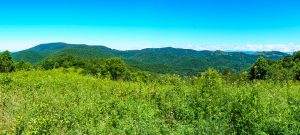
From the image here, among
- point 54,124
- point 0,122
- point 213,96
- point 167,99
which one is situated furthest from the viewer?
point 167,99

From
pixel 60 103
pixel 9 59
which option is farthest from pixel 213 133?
pixel 9 59

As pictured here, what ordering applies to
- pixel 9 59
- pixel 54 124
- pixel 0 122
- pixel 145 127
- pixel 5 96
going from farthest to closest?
pixel 9 59 < pixel 5 96 < pixel 0 122 < pixel 54 124 < pixel 145 127

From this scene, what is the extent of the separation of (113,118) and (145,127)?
187cm

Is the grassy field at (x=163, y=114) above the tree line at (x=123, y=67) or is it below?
above

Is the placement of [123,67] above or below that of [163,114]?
below

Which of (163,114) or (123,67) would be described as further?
(123,67)

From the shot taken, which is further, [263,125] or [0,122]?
[0,122]

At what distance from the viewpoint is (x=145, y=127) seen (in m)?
6.06

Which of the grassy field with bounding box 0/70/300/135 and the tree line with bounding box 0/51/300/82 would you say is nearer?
the grassy field with bounding box 0/70/300/135

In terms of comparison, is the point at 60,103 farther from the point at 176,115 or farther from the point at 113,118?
the point at 176,115

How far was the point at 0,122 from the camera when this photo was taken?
316 inches

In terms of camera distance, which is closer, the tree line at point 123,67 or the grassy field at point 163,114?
the grassy field at point 163,114

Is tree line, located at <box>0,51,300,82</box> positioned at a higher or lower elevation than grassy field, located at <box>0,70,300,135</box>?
lower

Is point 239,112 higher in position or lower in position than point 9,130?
higher
